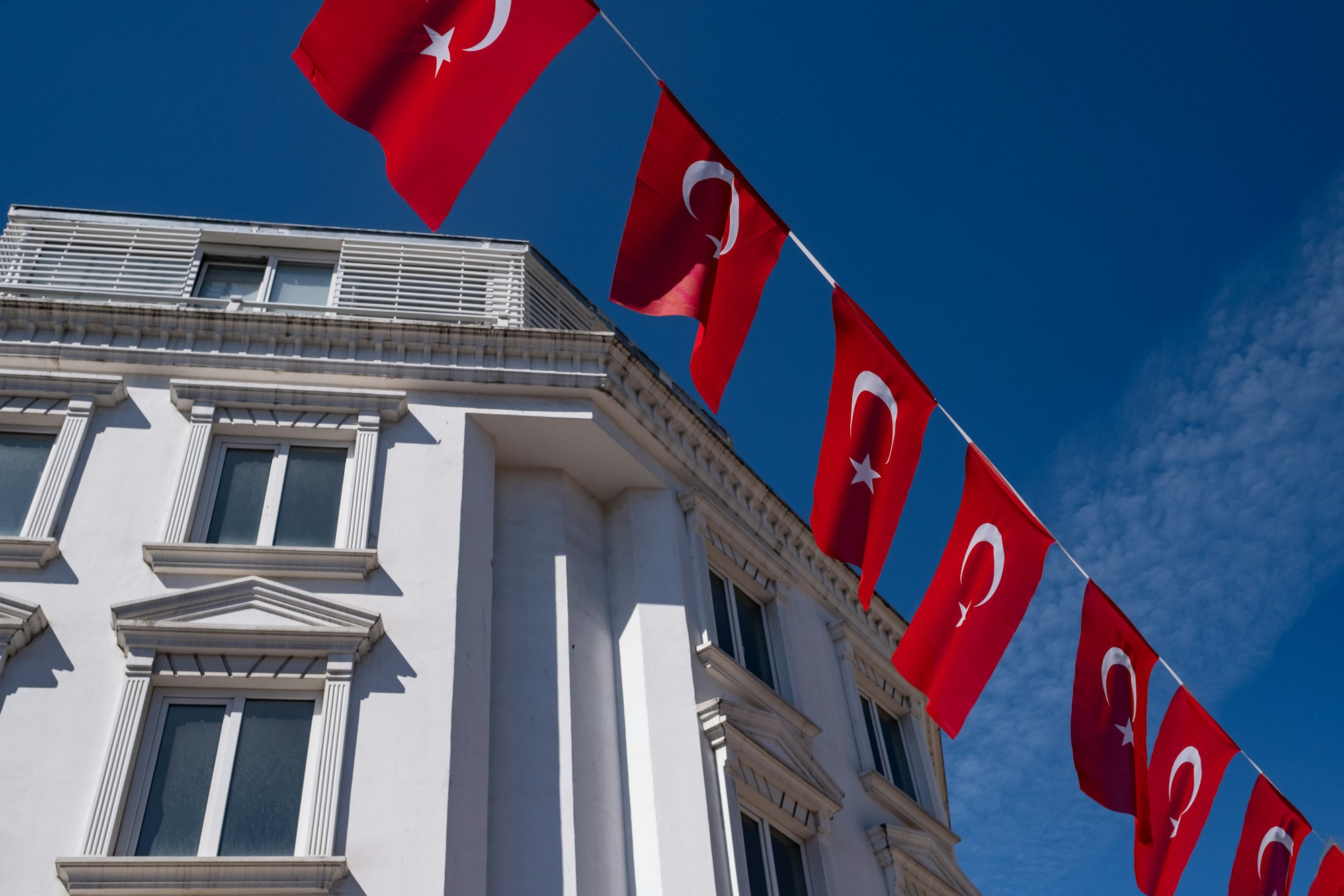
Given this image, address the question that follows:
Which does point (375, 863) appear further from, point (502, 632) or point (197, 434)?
point (197, 434)

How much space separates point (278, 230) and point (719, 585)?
7622mm

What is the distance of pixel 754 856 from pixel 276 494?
649 centimetres

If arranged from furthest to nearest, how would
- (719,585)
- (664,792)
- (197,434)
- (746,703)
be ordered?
1. (719,585)
2. (746,703)
3. (197,434)
4. (664,792)

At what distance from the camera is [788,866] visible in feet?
45.8

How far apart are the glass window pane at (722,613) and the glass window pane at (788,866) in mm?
2246

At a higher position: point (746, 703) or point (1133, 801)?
point (746, 703)

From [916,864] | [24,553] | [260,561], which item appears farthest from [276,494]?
[916,864]

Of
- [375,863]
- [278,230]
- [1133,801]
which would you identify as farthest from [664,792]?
[278,230]

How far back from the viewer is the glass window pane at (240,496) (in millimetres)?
13078

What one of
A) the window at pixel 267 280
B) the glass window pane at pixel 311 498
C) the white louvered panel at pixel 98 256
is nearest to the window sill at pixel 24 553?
the glass window pane at pixel 311 498

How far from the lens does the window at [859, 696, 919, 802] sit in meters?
18.1

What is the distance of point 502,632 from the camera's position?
13211 mm

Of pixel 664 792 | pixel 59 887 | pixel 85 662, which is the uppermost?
pixel 85 662

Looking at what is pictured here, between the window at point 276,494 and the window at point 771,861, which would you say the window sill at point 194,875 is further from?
the window at point 771,861
